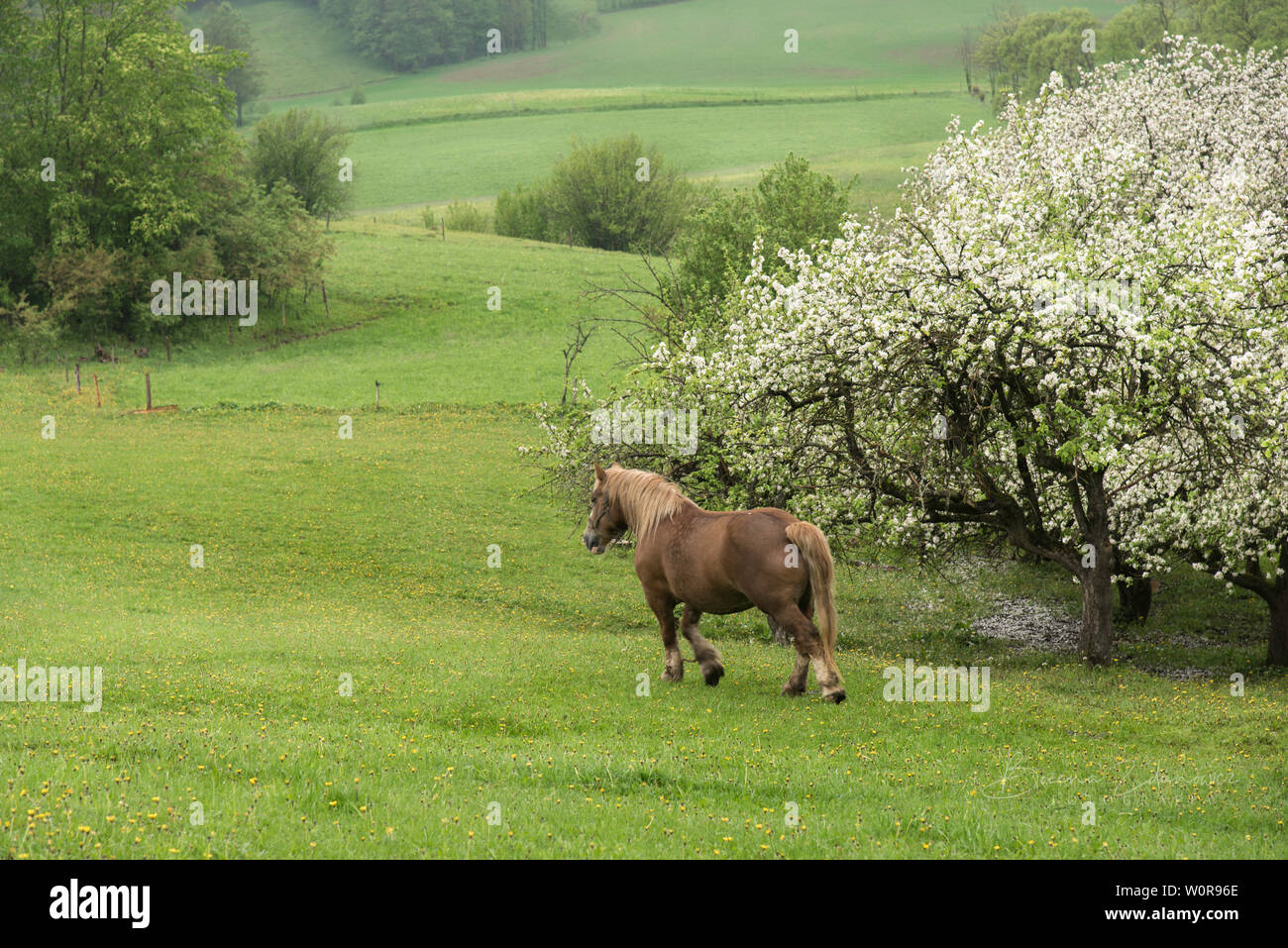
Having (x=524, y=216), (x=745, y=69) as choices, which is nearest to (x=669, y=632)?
(x=524, y=216)

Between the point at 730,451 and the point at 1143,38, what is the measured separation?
107968mm

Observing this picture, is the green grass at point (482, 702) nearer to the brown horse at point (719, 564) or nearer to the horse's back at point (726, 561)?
the brown horse at point (719, 564)

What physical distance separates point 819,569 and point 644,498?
3.50 meters

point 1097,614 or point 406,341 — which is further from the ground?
point 406,341

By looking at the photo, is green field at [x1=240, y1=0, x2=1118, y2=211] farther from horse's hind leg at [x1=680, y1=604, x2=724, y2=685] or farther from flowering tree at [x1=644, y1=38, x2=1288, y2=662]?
horse's hind leg at [x1=680, y1=604, x2=724, y2=685]

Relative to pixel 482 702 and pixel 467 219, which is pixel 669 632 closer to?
pixel 482 702

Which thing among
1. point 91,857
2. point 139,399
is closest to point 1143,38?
point 139,399

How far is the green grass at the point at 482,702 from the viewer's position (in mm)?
9398

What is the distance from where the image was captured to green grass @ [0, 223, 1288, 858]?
940 cm

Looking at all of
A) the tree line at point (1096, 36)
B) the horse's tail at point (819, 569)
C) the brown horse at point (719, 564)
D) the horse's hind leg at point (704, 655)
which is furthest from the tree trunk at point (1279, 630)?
the tree line at point (1096, 36)

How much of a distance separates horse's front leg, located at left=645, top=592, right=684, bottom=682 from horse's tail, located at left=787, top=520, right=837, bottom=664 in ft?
9.01

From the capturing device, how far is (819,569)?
15.1m

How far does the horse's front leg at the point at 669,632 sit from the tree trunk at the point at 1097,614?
946 centimetres

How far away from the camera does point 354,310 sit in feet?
248
